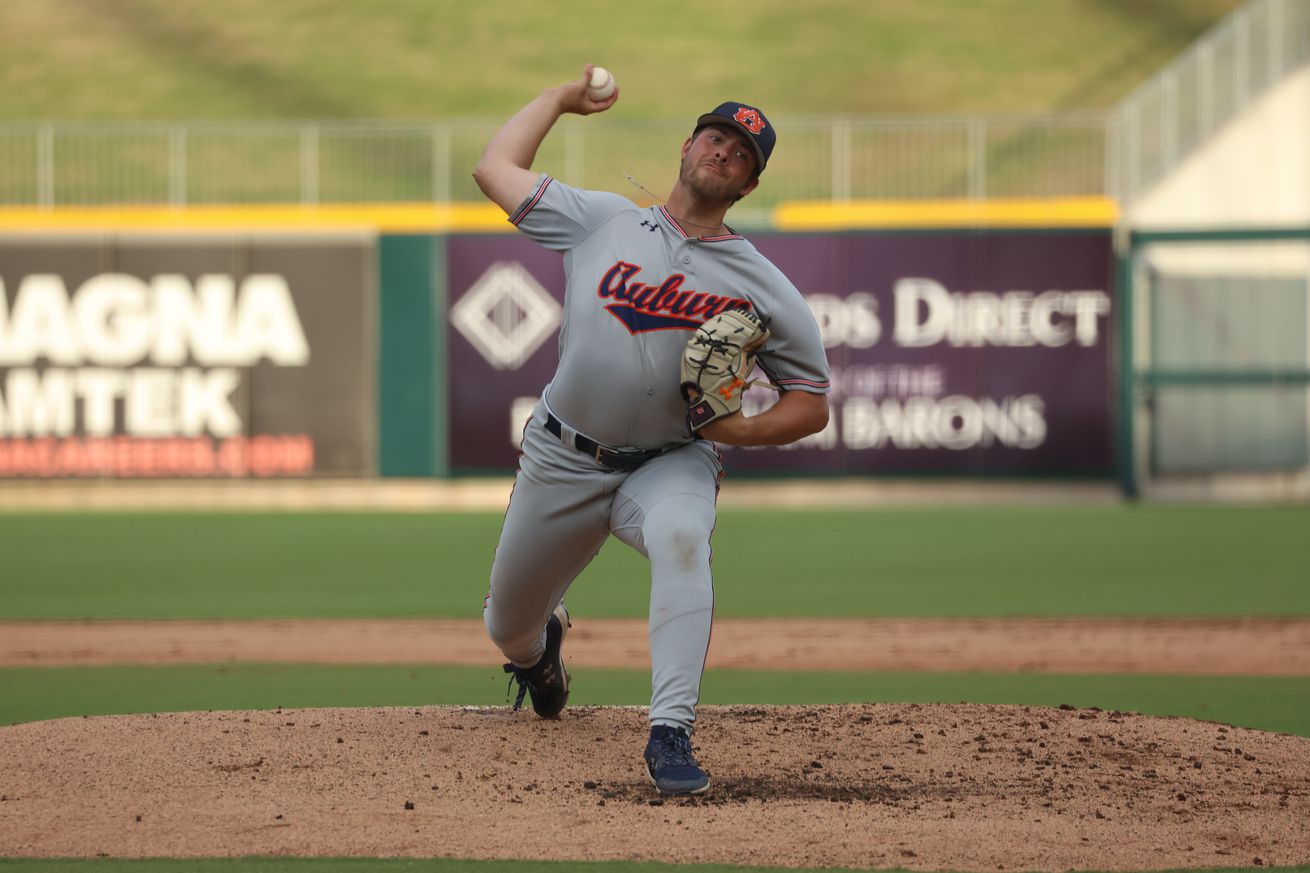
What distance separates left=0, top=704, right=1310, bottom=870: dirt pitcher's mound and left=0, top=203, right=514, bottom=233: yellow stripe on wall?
47.6ft

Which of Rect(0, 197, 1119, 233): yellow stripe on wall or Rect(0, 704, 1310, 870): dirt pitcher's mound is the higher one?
Rect(0, 197, 1119, 233): yellow stripe on wall

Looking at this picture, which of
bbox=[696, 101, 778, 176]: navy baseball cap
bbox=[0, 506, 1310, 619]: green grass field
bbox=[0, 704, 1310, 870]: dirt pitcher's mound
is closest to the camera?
bbox=[0, 704, 1310, 870]: dirt pitcher's mound

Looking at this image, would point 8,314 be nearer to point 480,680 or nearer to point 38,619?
point 38,619

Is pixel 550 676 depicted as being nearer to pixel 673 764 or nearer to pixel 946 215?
pixel 673 764

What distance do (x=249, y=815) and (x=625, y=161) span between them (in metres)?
20.1

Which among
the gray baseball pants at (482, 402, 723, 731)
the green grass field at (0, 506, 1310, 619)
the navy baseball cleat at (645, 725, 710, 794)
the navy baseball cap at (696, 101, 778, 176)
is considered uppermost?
the navy baseball cap at (696, 101, 778, 176)

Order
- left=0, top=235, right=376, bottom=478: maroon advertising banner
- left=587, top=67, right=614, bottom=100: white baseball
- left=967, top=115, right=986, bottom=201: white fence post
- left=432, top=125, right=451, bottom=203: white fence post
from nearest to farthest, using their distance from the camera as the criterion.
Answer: left=587, top=67, right=614, bottom=100: white baseball < left=0, top=235, right=376, bottom=478: maroon advertising banner < left=967, top=115, right=986, bottom=201: white fence post < left=432, top=125, right=451, bottom=203: white fence post

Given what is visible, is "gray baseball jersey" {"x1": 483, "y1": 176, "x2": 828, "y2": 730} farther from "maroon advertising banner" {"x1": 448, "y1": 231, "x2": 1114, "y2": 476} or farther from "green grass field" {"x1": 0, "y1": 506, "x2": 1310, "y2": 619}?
"maroon advertising banner" {"x1": 448, "y1": 231, "x2": 1114, "y2": 476}

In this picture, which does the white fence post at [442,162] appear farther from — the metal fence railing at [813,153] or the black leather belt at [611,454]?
the black leather belt at [611,454]

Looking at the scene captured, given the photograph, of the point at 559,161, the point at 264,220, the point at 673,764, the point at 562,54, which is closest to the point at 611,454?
the point at 673,764

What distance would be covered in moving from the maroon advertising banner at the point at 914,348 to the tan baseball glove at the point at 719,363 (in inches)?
565

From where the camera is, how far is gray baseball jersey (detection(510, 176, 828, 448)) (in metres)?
5.37

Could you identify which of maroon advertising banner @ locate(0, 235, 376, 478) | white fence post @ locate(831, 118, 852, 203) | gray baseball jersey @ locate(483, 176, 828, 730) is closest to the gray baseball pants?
gray baseball jersey @ locate(483, 176, 828, 730)

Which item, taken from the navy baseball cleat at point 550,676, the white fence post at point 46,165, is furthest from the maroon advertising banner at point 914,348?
the navy baseball cleat at point 550,676
